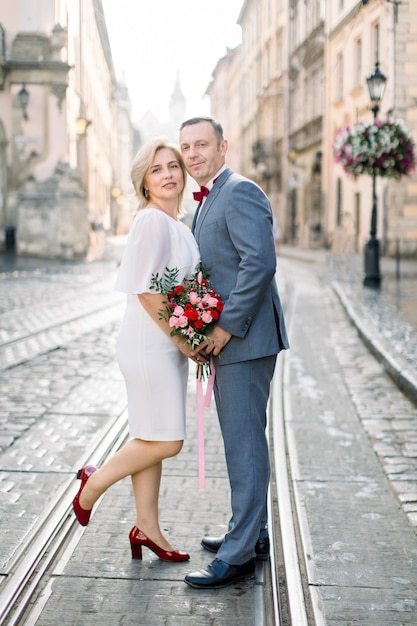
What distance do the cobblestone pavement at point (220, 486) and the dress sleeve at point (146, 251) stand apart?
1.24 meters

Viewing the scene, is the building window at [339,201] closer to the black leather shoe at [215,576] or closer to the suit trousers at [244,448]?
the suit trousers at [244,448]

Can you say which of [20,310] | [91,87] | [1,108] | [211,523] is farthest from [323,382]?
[91,87]

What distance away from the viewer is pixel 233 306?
11.4 feet

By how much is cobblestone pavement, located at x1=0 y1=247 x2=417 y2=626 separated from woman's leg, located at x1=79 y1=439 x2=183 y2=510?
0.29 m

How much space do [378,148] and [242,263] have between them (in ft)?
47.1

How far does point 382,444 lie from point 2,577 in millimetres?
3070

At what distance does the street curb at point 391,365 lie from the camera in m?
7.31

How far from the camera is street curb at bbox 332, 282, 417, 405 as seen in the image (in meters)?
7.31

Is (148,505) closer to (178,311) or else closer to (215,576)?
(215,576)

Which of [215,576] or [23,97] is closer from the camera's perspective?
[215,576]

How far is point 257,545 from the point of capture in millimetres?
3852

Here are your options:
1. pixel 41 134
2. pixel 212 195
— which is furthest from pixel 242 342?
pixel 41 134

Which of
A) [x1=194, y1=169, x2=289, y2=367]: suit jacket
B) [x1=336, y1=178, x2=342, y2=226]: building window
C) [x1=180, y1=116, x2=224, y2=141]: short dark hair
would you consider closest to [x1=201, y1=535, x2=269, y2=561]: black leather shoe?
[x1=194, y1=169, x2=289, y2=367]: suit jacket

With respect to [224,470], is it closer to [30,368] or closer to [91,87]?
[30,368]
